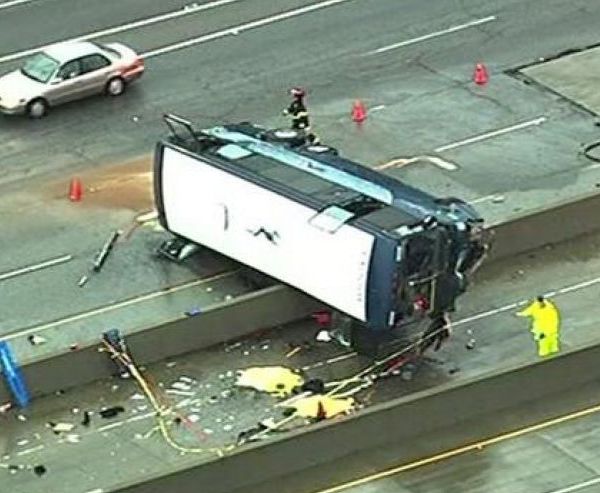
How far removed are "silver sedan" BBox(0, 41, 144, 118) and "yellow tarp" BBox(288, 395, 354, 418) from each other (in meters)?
11.9

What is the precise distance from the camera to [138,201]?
45000mm

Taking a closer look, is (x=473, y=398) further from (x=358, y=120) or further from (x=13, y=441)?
(x=358, y=120)

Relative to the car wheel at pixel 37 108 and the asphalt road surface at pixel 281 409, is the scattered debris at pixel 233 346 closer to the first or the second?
the asphalt road surface at pixel 281 409

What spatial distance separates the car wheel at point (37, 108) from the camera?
157ft

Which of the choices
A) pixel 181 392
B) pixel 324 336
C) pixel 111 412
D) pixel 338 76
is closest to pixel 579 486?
pixel 324 336

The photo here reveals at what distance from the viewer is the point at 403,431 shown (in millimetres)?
36656

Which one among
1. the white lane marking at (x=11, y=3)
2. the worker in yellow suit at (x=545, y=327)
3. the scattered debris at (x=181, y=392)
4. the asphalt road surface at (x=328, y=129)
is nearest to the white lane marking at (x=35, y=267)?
the asphalt road surface at (x=328, y=129)

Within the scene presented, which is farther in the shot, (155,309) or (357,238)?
(155,309)

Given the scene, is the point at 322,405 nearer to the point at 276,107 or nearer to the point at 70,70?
the point at 276,107

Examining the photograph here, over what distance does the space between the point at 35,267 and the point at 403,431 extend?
898 centimetres

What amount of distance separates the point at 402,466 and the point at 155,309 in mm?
6579

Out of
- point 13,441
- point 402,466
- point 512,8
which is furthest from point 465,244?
point 512,8

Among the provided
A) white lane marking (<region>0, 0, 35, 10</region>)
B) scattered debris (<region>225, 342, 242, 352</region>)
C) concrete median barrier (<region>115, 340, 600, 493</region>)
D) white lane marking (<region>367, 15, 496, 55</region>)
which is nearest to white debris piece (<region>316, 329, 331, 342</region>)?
scattered debris (<region>225, 342, 242, 352</region>)

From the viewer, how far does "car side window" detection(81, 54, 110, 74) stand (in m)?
48.5
